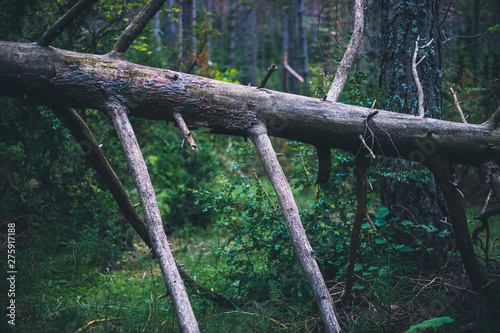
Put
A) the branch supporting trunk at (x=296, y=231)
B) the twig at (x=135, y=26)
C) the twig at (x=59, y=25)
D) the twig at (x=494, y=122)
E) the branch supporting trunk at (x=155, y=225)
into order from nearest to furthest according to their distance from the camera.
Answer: the branch supporting trunk at (x=155, y=225)
the branch supporting trunk at (x=296, y=231)
the twig at (x=59, y=25)
the twig at (x=135, y=26)
the twig at (x=494, y=122)

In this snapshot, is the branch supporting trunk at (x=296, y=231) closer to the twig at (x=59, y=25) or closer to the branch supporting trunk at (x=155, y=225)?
the branch supporting trunk at (x=155, y=225)

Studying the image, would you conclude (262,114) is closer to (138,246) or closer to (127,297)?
(127,297)

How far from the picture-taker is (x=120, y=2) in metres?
4.45

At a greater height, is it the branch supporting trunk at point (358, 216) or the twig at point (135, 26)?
the twig at point (135, 26)

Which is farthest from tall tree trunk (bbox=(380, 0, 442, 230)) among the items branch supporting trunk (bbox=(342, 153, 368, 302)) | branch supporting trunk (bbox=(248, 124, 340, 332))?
branch supporting trunk (bbox=(248, 124, 340, 332))

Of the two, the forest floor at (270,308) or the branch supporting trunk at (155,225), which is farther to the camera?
the forest floor at (270,308)

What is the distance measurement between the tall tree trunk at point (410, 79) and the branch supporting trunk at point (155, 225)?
2.50 meters

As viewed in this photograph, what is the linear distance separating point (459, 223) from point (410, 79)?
162cm

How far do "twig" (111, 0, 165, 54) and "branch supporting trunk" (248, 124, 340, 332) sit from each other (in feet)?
3.78

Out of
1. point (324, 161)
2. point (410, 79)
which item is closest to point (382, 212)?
point (324, 161)

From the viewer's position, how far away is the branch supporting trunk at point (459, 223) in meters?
2.80

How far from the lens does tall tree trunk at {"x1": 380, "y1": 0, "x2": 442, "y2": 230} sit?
11.9 feet

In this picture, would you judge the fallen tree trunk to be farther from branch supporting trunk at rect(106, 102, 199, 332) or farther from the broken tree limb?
the broken tree limb

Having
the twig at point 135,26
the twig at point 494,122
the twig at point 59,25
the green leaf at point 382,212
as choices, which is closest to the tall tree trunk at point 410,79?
the green leaf at point 382,212
